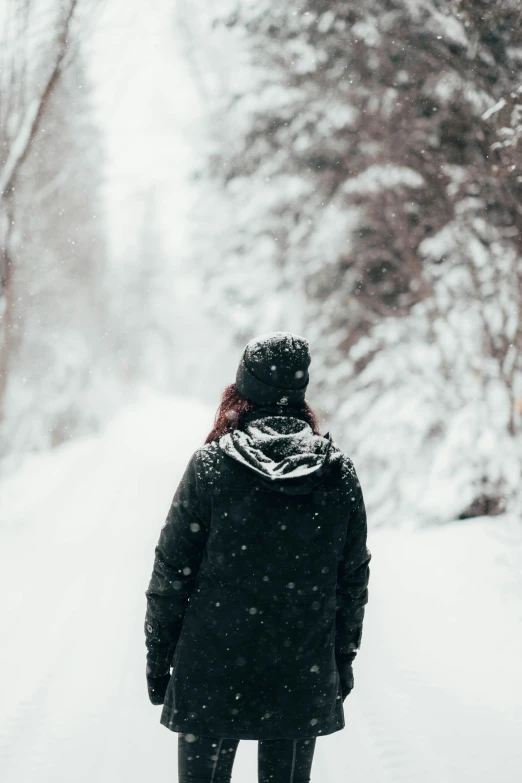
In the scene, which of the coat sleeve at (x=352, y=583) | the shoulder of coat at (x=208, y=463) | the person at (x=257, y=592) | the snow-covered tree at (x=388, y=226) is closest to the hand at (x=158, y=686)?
the person at (x=257, y=592)

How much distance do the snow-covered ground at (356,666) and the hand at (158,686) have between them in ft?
4.80

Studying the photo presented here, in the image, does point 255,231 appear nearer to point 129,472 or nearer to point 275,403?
point 129,472

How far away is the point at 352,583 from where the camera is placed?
2078 millimetres

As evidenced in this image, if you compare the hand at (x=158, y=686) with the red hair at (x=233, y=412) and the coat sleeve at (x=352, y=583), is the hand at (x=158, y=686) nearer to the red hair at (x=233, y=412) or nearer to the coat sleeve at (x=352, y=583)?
the coat sleeve at (x=352, y=583)

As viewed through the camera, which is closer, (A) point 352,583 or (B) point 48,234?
(A) point 352,583

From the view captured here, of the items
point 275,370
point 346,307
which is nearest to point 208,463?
point 275,370

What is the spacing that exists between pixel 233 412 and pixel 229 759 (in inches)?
41.5

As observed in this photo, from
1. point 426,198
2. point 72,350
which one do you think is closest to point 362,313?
point 426,198

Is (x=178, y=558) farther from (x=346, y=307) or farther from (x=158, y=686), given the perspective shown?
(x=346, y=307)

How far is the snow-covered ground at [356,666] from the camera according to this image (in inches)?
133

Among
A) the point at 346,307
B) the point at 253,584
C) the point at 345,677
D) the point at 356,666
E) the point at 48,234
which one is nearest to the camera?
the point at 253,584

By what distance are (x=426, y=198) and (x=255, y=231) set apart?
3.17 m

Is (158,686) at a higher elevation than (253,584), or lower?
lower

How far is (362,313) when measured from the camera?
987 cm
